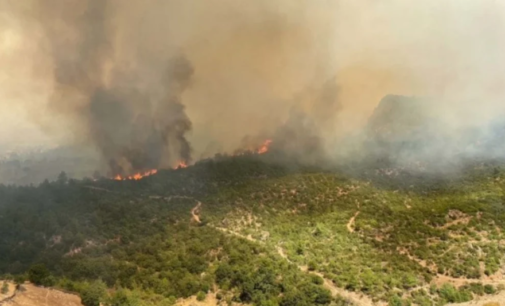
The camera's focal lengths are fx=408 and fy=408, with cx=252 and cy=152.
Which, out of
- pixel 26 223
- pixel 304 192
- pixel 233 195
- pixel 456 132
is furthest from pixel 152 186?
pixel 456 132

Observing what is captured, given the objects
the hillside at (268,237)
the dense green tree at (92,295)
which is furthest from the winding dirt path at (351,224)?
the dense green tree at (92,295)

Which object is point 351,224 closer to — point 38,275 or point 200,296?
point 200,296

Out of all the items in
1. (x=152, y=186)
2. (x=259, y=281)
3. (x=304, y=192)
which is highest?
A: (x=152, y=186)

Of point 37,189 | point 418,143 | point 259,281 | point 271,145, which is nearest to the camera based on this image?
point 259,281

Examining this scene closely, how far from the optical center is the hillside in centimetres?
4419

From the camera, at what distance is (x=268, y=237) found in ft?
188

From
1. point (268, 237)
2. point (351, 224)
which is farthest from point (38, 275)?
point (351, 224)

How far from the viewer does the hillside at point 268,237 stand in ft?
145

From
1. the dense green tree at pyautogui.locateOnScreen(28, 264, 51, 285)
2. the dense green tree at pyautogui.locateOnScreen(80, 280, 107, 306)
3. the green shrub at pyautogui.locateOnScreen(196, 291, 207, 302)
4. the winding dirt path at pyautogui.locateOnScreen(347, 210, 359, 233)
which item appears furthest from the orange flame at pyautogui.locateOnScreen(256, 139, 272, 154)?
the dense green tree at pyautogui.locateOnScreen(80, 280, 107, 306)

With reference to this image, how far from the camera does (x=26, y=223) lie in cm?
5638

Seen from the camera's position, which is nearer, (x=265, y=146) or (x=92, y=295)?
(x=92, y=295)

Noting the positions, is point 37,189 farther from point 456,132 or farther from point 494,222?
point 456,132

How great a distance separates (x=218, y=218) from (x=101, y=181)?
27236 mm

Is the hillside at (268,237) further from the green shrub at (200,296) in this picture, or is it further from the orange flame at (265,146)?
the orange flame at (265,146)
